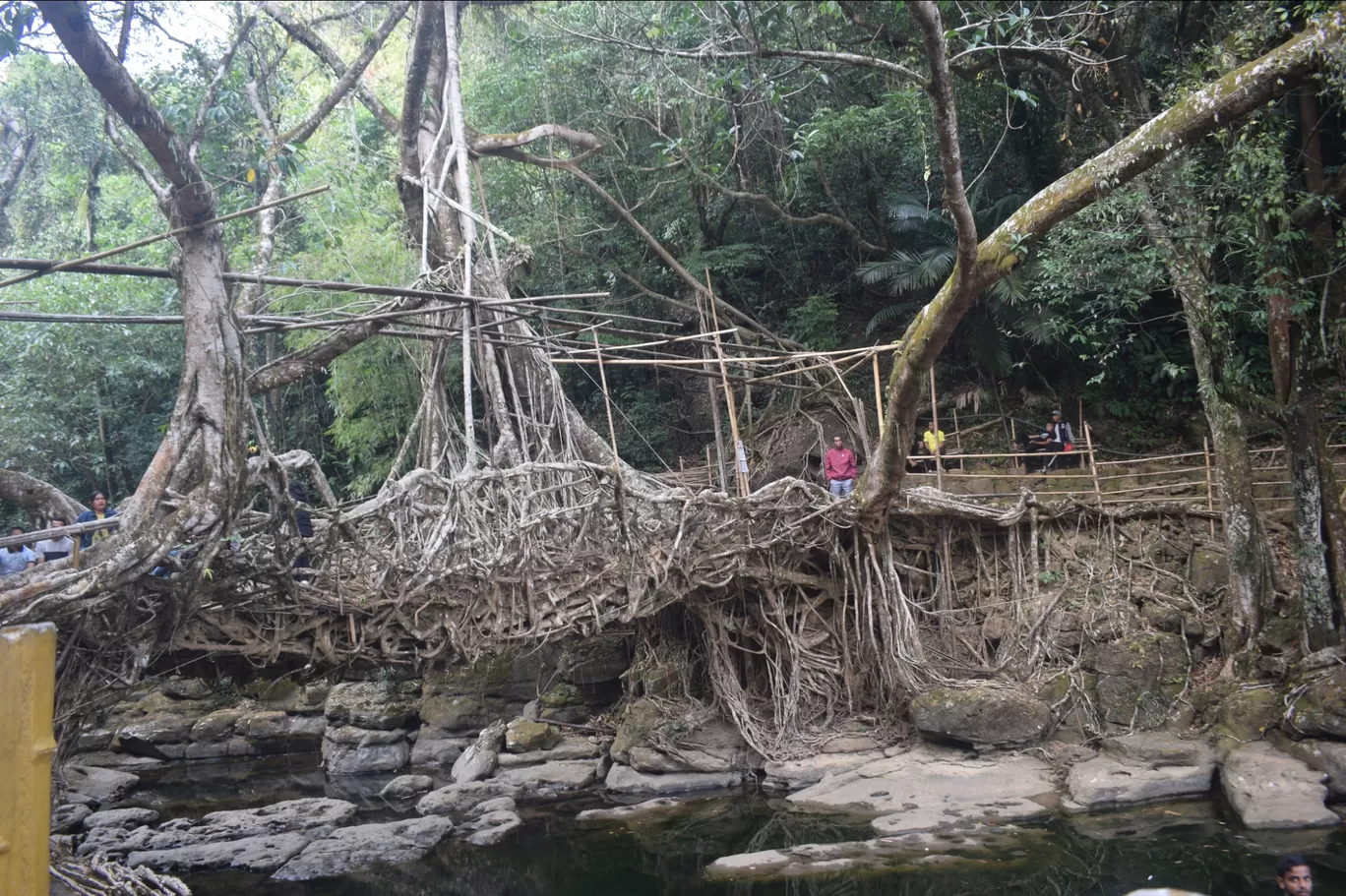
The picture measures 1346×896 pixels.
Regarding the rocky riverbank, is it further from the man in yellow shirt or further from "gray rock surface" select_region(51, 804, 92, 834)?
the man in yellow shirt

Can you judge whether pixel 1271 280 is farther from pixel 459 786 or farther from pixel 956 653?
pixel 459 786

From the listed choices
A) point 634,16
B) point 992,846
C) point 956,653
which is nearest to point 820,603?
point 956,653

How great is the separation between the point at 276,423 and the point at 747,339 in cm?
845

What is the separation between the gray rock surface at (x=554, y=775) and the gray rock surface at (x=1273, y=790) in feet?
20.3

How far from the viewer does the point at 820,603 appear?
11.1 metres

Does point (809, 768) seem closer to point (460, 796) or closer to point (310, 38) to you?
point (460, 796)

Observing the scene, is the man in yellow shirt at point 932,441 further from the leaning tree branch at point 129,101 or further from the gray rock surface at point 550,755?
the leaning tree branch at point 129,101

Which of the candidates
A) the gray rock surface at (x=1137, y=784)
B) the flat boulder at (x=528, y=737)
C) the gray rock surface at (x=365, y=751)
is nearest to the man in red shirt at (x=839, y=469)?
the gray rock surface at (x=1137, y=784)

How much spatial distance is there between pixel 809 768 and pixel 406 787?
453 centimetres

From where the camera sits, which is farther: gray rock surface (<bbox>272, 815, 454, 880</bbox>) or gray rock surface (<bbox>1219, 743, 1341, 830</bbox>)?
gray rock surface (<bbox>272, 815, 454, 880</bbox>)

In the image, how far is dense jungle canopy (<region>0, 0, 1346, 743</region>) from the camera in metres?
7.15

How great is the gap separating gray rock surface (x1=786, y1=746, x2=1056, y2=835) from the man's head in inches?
131

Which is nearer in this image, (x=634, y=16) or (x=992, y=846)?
(x=992, y=846)

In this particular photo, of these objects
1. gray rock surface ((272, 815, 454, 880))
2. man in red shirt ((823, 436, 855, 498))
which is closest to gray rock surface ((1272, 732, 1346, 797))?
man in red shirt ((823, 436, 855, 498))
